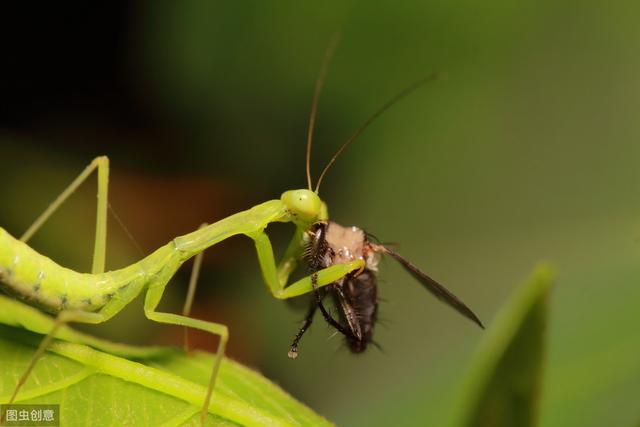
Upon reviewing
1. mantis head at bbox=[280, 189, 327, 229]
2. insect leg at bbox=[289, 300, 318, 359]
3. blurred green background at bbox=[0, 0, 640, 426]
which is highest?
blurred green background at bbox=[0, 0, 640, 426]

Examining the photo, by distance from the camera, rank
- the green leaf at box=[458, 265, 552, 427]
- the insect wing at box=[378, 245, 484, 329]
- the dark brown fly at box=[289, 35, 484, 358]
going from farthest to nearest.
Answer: the dark brown fly at box=[289, 35, 484, 358] → the insect wing at box=[378, 245, 484, 329] → the green leaf at box=[458, 265, 552, 427]

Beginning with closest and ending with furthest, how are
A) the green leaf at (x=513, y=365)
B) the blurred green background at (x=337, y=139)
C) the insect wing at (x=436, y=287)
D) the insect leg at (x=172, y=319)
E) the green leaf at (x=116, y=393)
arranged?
the green leaf at (x=513, y=365) → the green leaf at (x=116, y=393) → the insect leg at (x=172, y=319) → the insect wing at (x=436, y=287) → the blurred green background at (x=337, y=139)

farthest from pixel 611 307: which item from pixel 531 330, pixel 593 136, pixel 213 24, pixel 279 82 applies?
pixel 213 24

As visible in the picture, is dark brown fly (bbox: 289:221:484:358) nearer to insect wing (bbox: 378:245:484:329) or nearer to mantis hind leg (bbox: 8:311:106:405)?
insect wing (bbox: 378:245:484:329)

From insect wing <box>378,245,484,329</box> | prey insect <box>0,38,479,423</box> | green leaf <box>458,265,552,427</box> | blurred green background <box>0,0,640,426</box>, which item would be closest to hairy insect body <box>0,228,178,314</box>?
prey insect <box>0,38,479,423</box>

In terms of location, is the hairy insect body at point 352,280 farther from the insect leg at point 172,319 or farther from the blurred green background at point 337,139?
the blurred green background at point 337,139

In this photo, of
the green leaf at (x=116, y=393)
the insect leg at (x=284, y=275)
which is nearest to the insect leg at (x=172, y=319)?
the green leaf at (x=116, y=393)

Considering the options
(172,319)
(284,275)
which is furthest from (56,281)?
(284,275)
